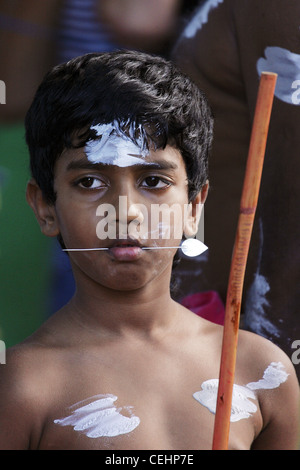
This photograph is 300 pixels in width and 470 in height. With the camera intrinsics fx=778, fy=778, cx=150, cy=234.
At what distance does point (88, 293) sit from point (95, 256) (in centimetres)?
10

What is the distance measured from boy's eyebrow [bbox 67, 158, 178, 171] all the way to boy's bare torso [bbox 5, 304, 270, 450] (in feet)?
0.91

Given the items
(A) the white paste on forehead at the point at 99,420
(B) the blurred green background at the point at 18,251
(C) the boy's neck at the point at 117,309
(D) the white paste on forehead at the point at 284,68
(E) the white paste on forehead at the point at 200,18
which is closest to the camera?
(A) the white paste on forehead at the point at 99,420

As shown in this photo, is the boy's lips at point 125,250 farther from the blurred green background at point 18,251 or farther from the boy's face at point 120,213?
the blurred green background at point 18,251

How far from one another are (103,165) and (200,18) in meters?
0.72

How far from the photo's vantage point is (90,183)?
133cm

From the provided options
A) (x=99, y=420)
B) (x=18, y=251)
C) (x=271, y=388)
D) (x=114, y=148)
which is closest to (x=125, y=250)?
(x=114, y=148)

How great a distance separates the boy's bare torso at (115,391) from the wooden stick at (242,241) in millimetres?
146

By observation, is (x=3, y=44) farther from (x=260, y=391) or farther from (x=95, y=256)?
(x=260, y=391)

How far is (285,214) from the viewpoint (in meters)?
1.62

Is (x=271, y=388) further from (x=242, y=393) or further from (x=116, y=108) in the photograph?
(x=116, y=108)

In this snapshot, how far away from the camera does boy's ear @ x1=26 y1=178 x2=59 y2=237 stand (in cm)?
142

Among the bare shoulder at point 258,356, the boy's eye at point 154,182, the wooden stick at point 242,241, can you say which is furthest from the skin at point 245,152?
the wooden stick at point 242,241

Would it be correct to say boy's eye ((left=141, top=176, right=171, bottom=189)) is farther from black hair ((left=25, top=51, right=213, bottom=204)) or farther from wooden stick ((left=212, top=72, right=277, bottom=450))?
wooden stick ((left=212, top=72, right=277, bottom=450))

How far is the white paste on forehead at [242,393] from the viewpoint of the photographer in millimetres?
1331
